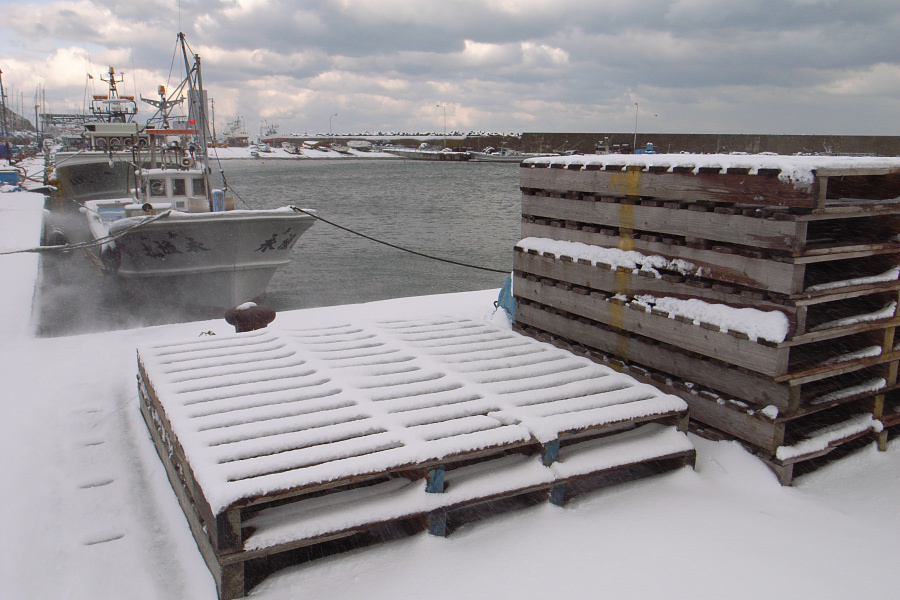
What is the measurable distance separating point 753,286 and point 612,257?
109 centimetres

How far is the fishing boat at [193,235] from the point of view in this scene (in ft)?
43.6

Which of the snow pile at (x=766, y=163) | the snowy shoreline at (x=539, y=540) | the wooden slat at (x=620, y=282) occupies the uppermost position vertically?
the snow pile at (x=766, y=163)

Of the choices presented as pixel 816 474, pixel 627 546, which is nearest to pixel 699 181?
pixel 816 474

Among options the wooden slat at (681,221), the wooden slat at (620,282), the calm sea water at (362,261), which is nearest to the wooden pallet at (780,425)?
the wooden slat at (620,282)

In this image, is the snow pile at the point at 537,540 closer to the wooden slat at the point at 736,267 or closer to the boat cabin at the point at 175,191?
the wooden slat at the point at 736,267

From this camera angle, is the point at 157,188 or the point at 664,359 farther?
the point at 157,188

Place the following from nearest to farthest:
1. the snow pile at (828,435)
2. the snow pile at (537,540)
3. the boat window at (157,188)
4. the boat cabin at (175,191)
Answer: the snow pile at (537,540) < the snow pile at (828,435) < the boat cabin at (175,191) < the boat window at (157,188)

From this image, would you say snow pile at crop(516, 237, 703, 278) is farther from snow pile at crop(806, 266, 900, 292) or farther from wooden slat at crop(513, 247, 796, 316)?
snow pile at crop(806, 266, 900, 292)

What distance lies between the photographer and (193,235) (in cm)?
1335

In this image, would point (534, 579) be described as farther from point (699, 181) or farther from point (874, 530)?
point (699, 181)

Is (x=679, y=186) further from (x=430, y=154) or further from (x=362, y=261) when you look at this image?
(x=430, y=154)

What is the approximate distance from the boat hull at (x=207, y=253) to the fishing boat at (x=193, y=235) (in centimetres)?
2

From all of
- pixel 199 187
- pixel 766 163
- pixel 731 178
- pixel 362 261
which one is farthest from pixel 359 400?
pixel 362 261

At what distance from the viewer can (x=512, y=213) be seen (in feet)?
150
